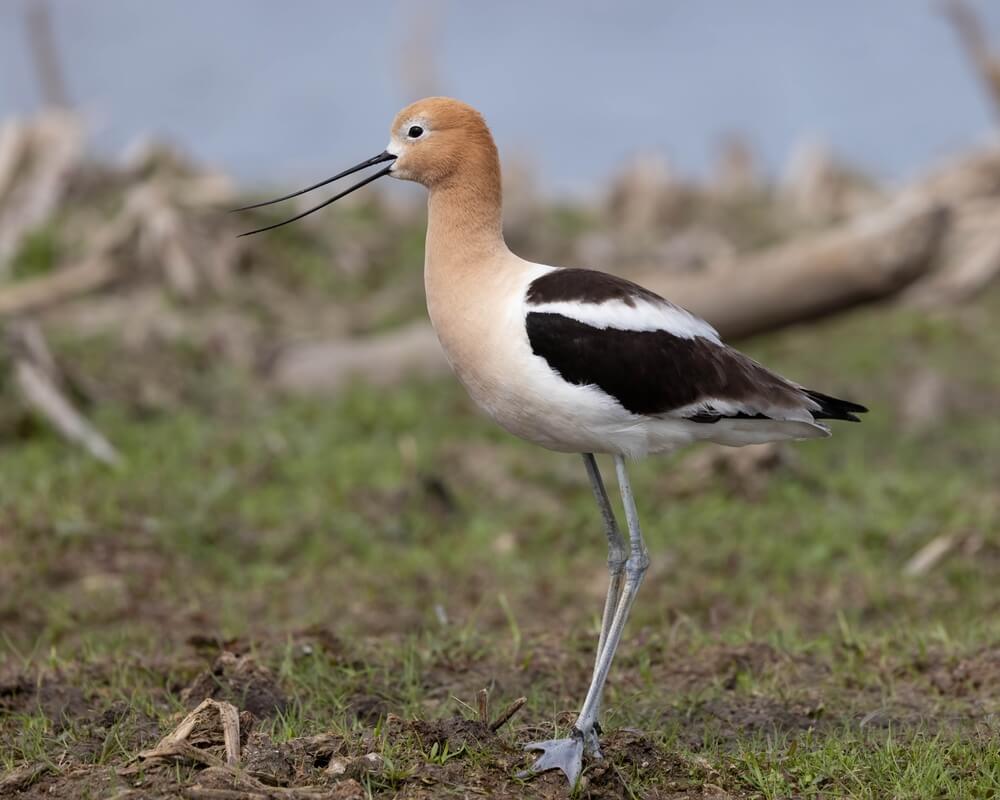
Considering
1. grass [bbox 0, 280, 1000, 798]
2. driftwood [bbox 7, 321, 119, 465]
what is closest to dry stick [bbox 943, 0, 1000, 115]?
grass [bbox 0, 280, 1000, 798]

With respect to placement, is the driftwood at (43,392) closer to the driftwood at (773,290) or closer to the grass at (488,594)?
the grass at (488,594)

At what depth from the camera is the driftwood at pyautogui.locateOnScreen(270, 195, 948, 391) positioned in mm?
9633

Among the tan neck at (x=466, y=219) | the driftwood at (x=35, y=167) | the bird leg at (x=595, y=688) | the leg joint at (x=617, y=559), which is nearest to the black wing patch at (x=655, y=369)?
the bird leg at (x=595, y=688)

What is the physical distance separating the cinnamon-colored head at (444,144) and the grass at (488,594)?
172cm

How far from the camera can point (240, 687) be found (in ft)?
14.2

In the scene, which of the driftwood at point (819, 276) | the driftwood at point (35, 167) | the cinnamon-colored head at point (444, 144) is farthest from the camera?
the driftwood at point (35, 167)

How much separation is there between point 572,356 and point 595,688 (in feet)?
3.16

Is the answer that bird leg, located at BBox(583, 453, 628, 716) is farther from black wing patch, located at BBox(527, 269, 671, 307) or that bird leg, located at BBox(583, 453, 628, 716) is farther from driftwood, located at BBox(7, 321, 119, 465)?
driftwood, located at BBox(7, 321, 119, 465)

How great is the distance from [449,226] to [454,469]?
404cm

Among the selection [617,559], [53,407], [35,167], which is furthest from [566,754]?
[35,167]

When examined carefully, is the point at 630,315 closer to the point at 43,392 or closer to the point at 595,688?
the point at 595,688

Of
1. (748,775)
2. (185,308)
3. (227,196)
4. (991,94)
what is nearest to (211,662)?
(748,775)

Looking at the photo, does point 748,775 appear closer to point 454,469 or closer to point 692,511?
point 692,511

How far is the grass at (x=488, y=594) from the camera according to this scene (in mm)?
3902
